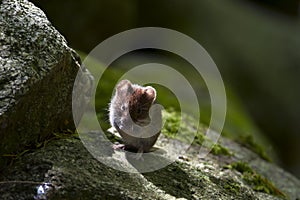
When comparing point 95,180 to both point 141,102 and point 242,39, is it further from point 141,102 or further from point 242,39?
point 242,39

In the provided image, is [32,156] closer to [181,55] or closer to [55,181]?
[55,181]

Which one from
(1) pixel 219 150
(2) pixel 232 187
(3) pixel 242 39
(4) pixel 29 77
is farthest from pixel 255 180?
(3) pixel 242 39

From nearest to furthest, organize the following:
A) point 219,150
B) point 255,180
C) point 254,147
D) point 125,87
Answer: point 125,87 → point 255,180 → point 219,150 → point 254,147

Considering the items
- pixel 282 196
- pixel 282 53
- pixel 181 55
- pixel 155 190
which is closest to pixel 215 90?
pixel 181 55

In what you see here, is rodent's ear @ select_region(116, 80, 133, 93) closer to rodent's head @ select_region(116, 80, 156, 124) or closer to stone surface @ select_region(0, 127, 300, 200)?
rodent's head @ select_region(116, 80, 156, 124)

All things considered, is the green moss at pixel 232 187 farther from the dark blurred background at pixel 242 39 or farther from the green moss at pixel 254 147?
the dark blurred background at pixel 242 39

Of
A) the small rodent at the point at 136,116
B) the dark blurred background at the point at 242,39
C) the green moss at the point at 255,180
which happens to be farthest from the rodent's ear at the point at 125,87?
the dark blurred background at the point at 242,39

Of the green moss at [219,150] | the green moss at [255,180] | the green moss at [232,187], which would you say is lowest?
the green moss at [255,180]
